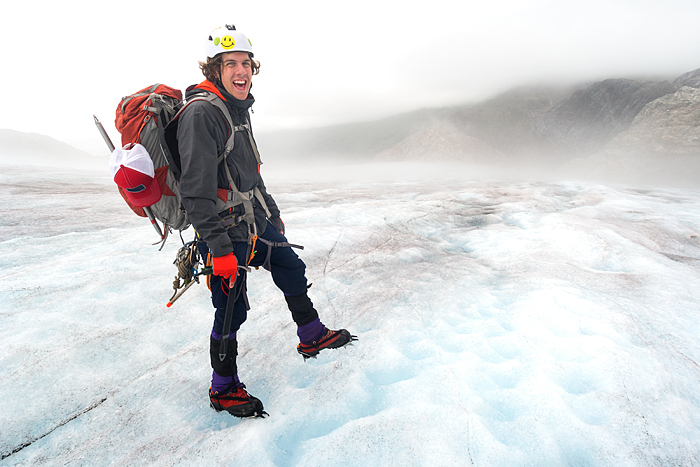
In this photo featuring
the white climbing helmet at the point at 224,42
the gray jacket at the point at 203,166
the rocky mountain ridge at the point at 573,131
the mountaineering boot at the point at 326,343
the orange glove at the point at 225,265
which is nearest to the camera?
the gray jacket at the point at 203,166

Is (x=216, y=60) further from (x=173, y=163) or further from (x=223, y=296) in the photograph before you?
(x=223, y=296)

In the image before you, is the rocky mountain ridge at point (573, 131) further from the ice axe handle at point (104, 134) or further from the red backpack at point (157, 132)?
the ice axe handle at point (104, 134)

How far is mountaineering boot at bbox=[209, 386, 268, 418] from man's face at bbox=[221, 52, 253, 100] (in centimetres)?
284

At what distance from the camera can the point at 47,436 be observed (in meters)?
2.48

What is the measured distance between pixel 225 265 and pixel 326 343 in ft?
5.75

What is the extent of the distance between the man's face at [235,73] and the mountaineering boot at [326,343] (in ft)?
9.19

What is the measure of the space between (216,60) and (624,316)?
6.06 meters

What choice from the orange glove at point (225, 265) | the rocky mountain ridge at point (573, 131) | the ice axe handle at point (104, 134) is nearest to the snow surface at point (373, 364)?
the orange glove at point (225, 265)

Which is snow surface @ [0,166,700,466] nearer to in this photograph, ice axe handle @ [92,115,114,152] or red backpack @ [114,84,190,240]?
red backpack @ [114,84,190,240]

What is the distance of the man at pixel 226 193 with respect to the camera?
2316 millimetres

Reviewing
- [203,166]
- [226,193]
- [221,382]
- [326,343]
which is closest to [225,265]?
[226,193]

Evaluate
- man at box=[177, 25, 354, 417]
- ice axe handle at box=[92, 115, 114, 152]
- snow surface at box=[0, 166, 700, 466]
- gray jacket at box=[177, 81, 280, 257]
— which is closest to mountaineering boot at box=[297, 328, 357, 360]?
snow surface at box=[0, 166, 700, 466]

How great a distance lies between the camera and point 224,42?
8.93 feet

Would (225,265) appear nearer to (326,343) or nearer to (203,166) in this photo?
(203,166)
